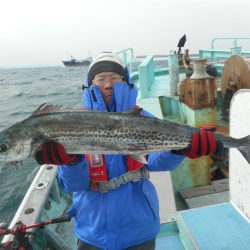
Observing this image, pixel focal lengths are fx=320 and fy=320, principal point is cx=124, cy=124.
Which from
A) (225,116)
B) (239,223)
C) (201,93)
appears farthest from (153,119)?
(225,116)

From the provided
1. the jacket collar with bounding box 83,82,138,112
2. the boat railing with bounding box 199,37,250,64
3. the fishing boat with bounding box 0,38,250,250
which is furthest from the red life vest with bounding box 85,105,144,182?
the boat railing with bounding box 199,37,250,64

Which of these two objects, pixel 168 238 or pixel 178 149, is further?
pixel 168 238

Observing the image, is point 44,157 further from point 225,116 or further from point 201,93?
point 225,116

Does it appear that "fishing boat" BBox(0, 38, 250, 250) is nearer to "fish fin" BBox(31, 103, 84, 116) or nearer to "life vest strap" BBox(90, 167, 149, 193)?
"life vest strap" BBox(90, 167, 149, 193)

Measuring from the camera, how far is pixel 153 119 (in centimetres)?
235

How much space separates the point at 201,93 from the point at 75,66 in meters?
102

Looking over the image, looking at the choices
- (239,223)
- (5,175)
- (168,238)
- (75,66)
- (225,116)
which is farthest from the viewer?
(75,66)

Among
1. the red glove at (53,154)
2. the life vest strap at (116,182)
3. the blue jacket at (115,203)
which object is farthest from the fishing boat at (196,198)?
the red glove at (53,154)

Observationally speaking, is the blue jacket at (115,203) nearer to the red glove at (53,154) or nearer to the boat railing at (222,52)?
the red glove at (53,154)

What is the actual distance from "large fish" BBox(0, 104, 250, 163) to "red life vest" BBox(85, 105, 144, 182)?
16 cm

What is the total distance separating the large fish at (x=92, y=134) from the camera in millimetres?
2242

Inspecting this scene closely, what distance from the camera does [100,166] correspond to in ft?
8.00

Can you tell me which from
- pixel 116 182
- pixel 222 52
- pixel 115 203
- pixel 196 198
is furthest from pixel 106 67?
pixel 222 52

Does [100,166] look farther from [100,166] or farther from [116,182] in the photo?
[116,182]
